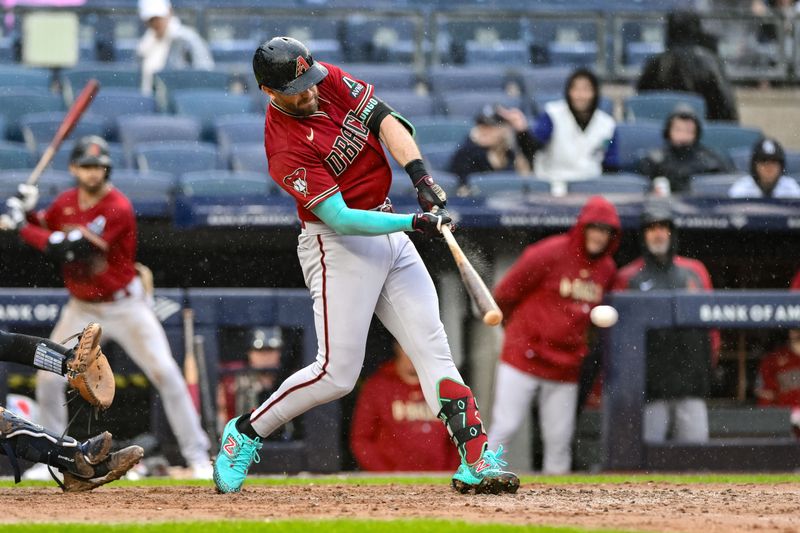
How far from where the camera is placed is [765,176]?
877cm

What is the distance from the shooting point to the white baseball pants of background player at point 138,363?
7434 millimetres

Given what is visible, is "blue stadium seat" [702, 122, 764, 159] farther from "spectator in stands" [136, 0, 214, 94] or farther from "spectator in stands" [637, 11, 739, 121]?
"spectator in stands" [136, 0, 214, 94]

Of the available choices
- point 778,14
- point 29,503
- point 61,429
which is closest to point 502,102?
point 778,14

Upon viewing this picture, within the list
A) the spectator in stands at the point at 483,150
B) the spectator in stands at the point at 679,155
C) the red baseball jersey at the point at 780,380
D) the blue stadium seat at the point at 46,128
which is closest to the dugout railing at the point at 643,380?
the red baseball jersey at the point at 780,380

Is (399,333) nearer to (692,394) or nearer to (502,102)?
(692,394)

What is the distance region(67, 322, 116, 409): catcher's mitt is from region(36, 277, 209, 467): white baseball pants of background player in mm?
2138

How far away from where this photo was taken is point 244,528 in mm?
4281

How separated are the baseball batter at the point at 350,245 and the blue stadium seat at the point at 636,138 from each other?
457 cm

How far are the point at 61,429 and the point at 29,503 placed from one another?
8.14 ft

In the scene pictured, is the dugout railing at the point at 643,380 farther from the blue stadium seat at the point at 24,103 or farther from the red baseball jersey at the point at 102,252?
the blue stadium seat at the point at 24,103

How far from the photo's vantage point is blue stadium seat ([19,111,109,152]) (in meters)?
9.62

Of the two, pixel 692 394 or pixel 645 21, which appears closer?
pixel 692 394

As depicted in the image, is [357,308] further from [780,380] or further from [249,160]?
[249,160]

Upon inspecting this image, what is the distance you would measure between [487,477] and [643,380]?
2678 millimetres
